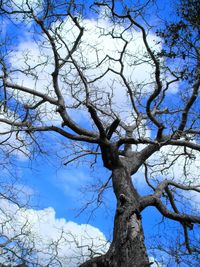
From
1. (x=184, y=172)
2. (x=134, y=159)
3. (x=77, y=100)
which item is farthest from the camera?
(x=184, y=172)

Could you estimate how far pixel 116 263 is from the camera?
525 cm

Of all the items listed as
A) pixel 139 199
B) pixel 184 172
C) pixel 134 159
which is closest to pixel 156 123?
pixel 134 159

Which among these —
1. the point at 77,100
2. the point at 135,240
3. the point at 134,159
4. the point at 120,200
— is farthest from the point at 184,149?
the point at 135,240

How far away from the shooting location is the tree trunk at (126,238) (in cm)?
522

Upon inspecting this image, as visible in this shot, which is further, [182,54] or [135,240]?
[182,54]

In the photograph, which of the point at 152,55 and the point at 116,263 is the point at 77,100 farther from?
the point at 116,263

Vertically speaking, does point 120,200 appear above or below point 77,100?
below

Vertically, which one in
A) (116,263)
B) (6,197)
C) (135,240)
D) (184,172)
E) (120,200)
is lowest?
(116,263)

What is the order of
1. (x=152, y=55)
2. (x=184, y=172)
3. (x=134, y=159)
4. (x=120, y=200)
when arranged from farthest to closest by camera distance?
(x=184, y=172) < (x=134, y=159) < (x=152, y=55) < (x=120, y=200)

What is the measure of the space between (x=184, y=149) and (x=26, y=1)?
4.79m

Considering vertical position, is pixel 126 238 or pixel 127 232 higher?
pixel 127 232

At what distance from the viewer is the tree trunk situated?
17.1ft

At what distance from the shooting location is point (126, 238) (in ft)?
18.0

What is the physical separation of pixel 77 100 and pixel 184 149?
9.10ft
